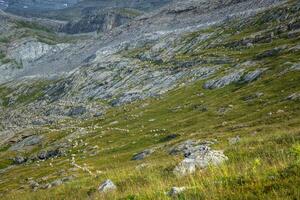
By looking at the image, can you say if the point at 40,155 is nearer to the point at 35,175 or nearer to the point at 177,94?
the point at 35,175

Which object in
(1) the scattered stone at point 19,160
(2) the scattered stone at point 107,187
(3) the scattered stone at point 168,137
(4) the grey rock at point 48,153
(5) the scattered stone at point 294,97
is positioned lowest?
(1) the scattered stone at point 19,160

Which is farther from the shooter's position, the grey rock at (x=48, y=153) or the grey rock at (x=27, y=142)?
the grey rock at (x=27, y=142)

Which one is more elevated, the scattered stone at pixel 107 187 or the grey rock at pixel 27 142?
the scattered stone at pixel 107 187

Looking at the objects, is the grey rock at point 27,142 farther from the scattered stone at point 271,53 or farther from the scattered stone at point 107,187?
the scattered stone at point 107,187

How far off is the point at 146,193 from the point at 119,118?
132m

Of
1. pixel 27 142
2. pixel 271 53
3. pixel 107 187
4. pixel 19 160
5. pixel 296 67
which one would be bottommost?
pixel 27 142

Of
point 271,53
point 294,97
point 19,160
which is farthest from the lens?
point 271,53

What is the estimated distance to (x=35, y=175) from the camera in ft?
311

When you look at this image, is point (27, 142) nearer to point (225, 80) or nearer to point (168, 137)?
point (225, 80)

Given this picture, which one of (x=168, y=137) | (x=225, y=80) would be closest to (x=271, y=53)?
(x=225, y=80)

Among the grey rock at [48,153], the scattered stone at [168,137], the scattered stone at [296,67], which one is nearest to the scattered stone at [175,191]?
the scattered stone at [168,137]

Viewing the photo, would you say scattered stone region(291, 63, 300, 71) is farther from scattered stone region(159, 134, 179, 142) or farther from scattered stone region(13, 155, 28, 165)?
scattered stone region(13, 155, 28, 165)

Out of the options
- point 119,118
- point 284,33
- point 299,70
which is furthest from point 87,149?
point 284,33

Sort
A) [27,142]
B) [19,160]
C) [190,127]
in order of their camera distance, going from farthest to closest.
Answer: [27,142] < [19,160] < [190,127]
